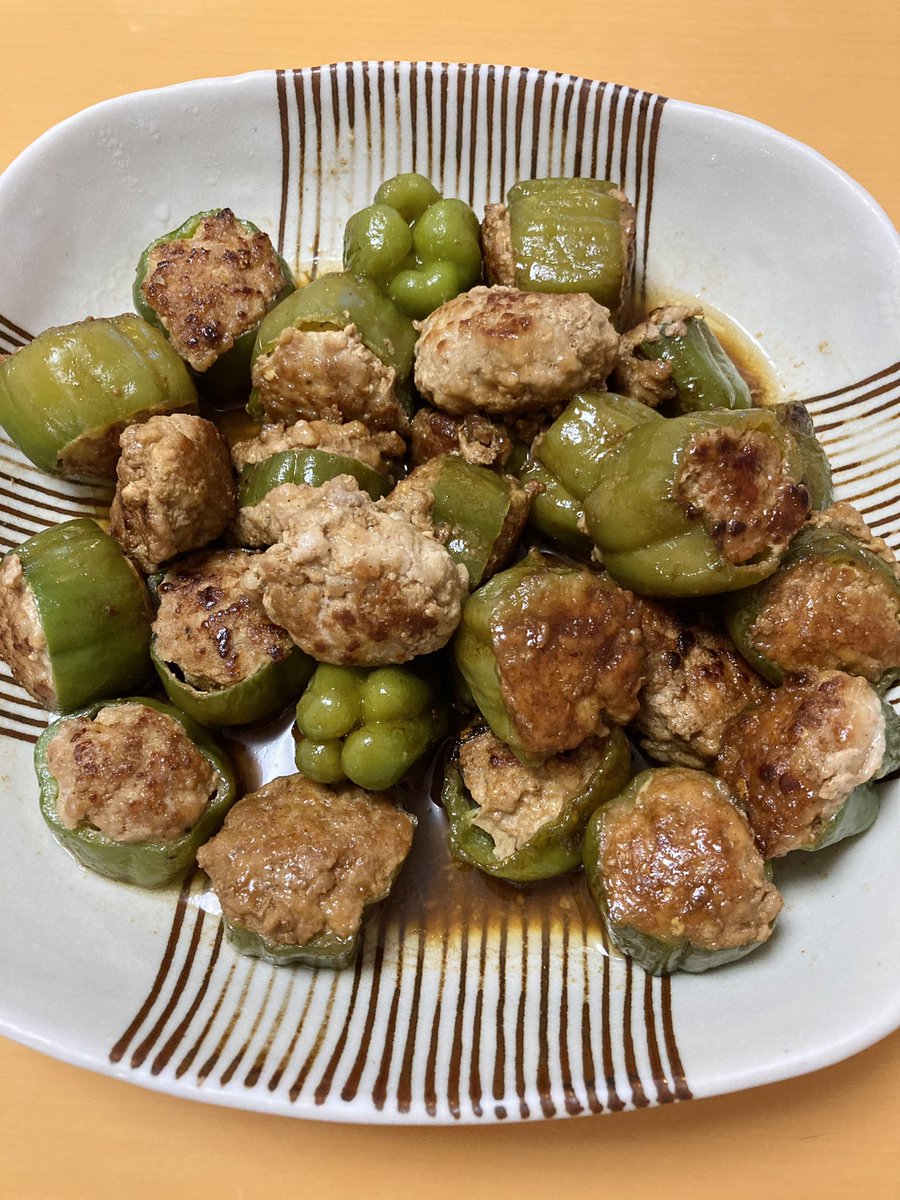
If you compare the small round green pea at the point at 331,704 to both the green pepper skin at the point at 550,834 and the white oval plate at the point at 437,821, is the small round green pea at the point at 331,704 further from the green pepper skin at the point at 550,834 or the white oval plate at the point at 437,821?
the white oval plate at the point at 437,821

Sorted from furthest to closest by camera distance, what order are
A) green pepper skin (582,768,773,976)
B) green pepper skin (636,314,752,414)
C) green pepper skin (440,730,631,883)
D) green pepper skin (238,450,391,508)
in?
green pepper skin (636,314,752,414)
green pepper skin (238,450,391,508)
green pepper skin (440,730,631,883)
green pepper skin (582,768,773,976)

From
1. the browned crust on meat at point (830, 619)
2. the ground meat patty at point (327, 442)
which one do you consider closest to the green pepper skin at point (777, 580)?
the browned crust on meat at point (830, 619)

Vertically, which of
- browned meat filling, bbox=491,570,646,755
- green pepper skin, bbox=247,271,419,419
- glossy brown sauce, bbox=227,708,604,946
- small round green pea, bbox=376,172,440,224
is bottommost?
glossy brown sauce, bbox=227,708,604,946

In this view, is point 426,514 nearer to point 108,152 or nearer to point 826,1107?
point 108,152

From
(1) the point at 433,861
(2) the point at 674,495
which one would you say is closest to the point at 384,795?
(1) the point at 433,861

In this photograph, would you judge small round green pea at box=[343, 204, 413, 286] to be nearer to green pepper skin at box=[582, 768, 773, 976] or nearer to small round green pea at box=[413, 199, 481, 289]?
small round green pea at box=[413, 199, 481, 289]

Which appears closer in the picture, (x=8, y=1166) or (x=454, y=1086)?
(x=454, y=1086)

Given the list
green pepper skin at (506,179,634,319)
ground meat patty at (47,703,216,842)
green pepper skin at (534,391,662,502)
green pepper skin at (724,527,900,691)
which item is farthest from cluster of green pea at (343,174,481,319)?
ground meat patty at (47,703,216,842)
